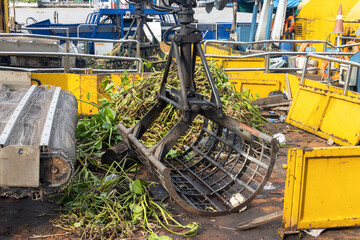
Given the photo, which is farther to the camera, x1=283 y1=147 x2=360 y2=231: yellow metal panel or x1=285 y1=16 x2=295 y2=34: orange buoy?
x1=285 y1=16 x2=295 y2=34: orange buoy

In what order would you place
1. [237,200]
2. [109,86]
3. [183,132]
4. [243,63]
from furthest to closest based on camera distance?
[243,63]
[109,86]
[183,132]
[237,200]

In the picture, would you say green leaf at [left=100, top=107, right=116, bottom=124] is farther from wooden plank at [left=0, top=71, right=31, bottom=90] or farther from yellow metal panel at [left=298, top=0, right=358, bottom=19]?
yellow metal panel at [left=298, top=0, right=358, bottom=19]

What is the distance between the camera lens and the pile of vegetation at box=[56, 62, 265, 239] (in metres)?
4.30

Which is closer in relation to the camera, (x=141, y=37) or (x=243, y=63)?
(x=243, y=63)

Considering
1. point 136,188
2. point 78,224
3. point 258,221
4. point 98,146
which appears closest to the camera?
point 78,224

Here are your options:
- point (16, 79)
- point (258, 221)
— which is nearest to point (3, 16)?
point (16, 79)

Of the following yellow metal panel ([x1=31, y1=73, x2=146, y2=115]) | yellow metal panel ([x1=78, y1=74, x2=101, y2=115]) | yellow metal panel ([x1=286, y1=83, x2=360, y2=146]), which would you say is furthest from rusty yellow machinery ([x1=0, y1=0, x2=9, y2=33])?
yellow metal panel ([x1=286, y1=83, x2=360, y2=146])

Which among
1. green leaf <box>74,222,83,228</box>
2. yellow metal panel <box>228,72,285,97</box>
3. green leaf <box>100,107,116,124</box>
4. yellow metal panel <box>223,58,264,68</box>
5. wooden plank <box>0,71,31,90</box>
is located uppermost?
wooden plank <box>0,71,31,90</box>

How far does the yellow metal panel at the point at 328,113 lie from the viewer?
7.00 metres

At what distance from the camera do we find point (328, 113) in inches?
295

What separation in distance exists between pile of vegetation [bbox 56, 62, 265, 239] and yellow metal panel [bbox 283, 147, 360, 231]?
0.96m

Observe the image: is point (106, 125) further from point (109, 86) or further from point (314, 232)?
point (314, 232)

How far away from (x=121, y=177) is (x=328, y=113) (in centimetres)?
402

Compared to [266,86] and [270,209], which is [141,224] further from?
[266,86]
